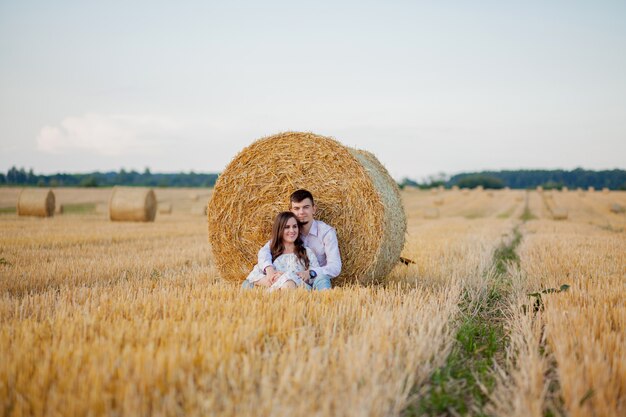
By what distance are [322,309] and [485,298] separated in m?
2.61

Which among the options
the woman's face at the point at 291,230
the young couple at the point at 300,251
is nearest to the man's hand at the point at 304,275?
the young couple at the point at 300,251

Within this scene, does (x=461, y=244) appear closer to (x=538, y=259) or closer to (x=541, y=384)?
(x=538, y=259)

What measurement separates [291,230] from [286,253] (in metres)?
0.33

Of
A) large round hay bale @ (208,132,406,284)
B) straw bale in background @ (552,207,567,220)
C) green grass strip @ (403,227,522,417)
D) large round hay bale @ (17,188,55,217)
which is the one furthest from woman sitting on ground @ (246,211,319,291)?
straw bale in background @ (552,207,567,220)

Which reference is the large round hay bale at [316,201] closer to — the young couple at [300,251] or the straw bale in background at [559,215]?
the young couple at [300,251]

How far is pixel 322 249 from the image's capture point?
6.21 meters

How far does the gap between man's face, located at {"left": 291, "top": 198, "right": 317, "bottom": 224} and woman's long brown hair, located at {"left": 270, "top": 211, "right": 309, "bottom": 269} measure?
0.31ft

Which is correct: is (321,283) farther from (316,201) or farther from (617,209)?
(617,209)

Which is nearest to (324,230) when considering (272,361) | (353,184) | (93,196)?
(353,184)

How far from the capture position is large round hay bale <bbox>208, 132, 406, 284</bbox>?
20.6 ft

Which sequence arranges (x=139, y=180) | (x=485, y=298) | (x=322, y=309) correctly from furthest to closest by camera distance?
(x=139, y=180)
(x=485, y=298)
(x=322, y=309)

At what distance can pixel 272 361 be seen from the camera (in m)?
3.07

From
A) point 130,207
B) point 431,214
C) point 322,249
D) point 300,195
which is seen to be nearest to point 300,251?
point 322,249

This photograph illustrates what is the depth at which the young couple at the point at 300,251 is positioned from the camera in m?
5.87
